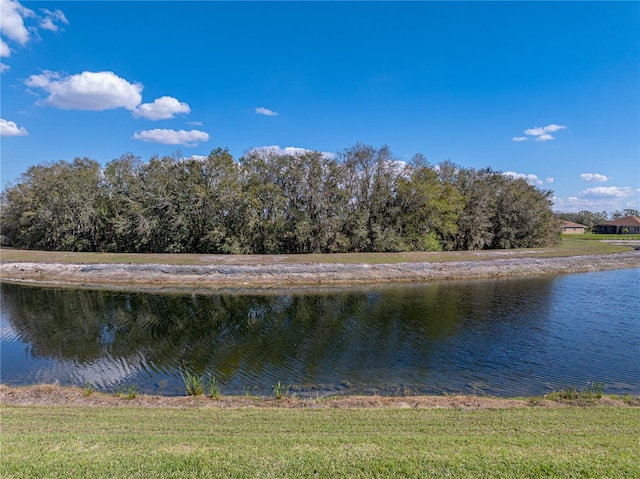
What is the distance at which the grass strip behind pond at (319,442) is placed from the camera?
4676 mm

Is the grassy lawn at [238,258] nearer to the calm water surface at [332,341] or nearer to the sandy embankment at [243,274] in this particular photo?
the sandy embankment at [243,274]

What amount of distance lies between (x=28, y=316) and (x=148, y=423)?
663 inches

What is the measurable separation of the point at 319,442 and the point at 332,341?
8.75 metres

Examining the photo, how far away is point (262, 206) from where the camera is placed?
3544 cm

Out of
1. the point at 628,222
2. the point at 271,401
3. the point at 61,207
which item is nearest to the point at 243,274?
the point at 271,401

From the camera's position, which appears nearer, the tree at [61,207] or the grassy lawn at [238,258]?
the grassy lawn at [238,258]

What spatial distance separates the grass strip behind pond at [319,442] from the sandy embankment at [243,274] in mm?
19820

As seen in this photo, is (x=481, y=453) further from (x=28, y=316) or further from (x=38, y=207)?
(x=38, y=207)

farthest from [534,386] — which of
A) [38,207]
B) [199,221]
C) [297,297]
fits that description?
[38,207]

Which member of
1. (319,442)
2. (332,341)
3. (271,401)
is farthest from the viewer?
(332,341)

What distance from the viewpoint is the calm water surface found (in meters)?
10.6

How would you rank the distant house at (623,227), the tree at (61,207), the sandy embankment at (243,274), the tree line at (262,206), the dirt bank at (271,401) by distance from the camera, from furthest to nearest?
the distant house at (623,227) → the tree at (61,207) → the tree line at (262,206) → the sandy embankment at (243,274) → the dirt bank at (271,401)

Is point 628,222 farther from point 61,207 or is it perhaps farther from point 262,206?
point 61,207

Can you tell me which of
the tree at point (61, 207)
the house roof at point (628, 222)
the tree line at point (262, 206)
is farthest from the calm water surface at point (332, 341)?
the house roof at point (628, 222)
